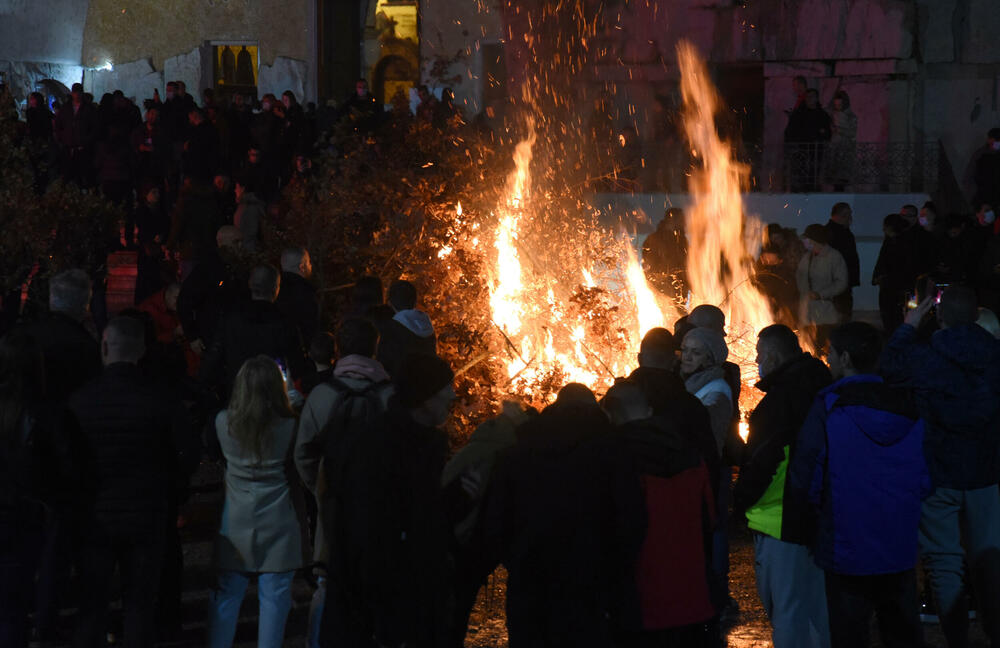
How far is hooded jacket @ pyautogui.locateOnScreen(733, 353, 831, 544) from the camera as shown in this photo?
5.89m

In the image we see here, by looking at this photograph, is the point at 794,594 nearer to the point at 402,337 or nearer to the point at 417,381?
the point at 417,381

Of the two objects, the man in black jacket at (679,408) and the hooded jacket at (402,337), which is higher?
the hooded jacket at (402,337)

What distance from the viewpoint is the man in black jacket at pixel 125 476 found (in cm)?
593

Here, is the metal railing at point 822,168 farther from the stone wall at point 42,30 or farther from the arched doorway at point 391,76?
the stone wall at point 42,30

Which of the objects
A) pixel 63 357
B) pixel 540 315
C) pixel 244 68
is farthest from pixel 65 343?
pixel 244 68

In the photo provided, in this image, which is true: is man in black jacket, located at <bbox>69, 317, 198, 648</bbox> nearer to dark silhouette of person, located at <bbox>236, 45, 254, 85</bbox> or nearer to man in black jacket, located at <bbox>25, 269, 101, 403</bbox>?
Result: man in black jacket, located at <bbox>25, 269, 101, 403</bbox>

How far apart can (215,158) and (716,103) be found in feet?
28.1

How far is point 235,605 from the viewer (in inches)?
248

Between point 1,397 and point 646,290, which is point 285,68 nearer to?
point 646,290

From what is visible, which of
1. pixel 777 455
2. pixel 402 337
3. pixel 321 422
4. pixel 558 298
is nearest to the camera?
pixel 777 455

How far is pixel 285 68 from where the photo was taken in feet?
87.1

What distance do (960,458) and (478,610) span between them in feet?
8.97

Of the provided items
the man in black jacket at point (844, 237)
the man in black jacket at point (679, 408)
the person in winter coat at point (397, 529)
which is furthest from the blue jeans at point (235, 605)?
the man in black jacket at point (844, 237)

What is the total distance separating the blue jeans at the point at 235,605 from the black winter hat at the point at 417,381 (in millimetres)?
1552
